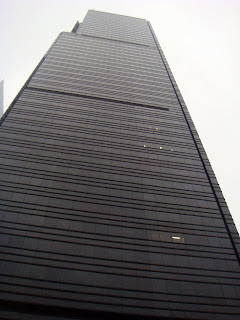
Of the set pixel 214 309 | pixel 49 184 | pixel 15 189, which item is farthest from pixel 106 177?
pixel 214 309

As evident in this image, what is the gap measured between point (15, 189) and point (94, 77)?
33433 millimetres

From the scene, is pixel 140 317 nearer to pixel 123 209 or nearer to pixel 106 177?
pixel 123 209

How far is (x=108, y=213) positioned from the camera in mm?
30281

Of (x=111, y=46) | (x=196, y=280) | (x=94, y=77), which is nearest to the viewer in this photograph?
(x=196, y=280)

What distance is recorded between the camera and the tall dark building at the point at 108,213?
2367 centimetres

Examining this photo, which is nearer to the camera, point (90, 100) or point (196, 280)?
point (196, 280)

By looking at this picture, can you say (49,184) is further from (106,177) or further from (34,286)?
(34,286)

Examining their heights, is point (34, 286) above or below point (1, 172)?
below

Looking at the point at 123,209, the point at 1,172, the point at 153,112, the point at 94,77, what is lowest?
the point at 123,209

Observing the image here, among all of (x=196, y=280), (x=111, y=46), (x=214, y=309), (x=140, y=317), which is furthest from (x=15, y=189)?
(x=111, y=46)

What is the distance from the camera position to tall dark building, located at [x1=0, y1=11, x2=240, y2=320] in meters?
23.7

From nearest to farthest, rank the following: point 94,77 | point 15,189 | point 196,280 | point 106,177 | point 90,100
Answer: point 196,280 < point 15,189 < point 106,177 < point 90,100 < point 94,77

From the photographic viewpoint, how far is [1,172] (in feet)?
105

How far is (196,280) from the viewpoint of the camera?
25984 millimetres
